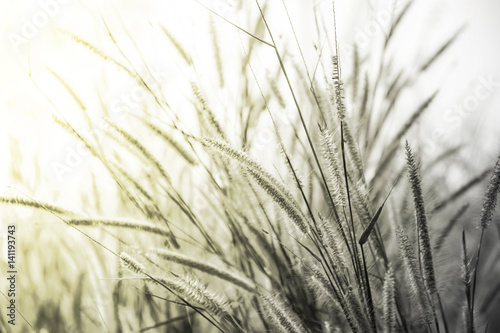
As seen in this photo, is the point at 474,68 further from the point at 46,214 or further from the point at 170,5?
the point at 46,214

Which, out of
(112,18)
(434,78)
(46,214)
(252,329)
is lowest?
(252,329)

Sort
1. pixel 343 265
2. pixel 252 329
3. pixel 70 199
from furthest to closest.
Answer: pixel 70 199
pixel 252 329
pixel 343 265

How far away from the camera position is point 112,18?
0.73 meters

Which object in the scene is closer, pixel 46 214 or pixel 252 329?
pixel 252 329

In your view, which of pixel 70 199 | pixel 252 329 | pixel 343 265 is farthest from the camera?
pixel 70 199

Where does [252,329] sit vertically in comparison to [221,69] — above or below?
below

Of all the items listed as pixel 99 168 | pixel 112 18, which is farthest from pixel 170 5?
pixel 99 168

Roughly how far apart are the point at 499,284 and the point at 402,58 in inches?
16.7

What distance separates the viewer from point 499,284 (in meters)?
0.66

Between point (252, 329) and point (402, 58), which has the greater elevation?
point (402, 58)

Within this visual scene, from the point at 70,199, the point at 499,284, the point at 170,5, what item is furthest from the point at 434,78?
the point at 70,199

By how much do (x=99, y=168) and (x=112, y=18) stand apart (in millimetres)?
289

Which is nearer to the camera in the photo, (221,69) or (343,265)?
(343,265)

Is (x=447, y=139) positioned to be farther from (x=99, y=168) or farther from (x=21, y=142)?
(x=21, y=142)
